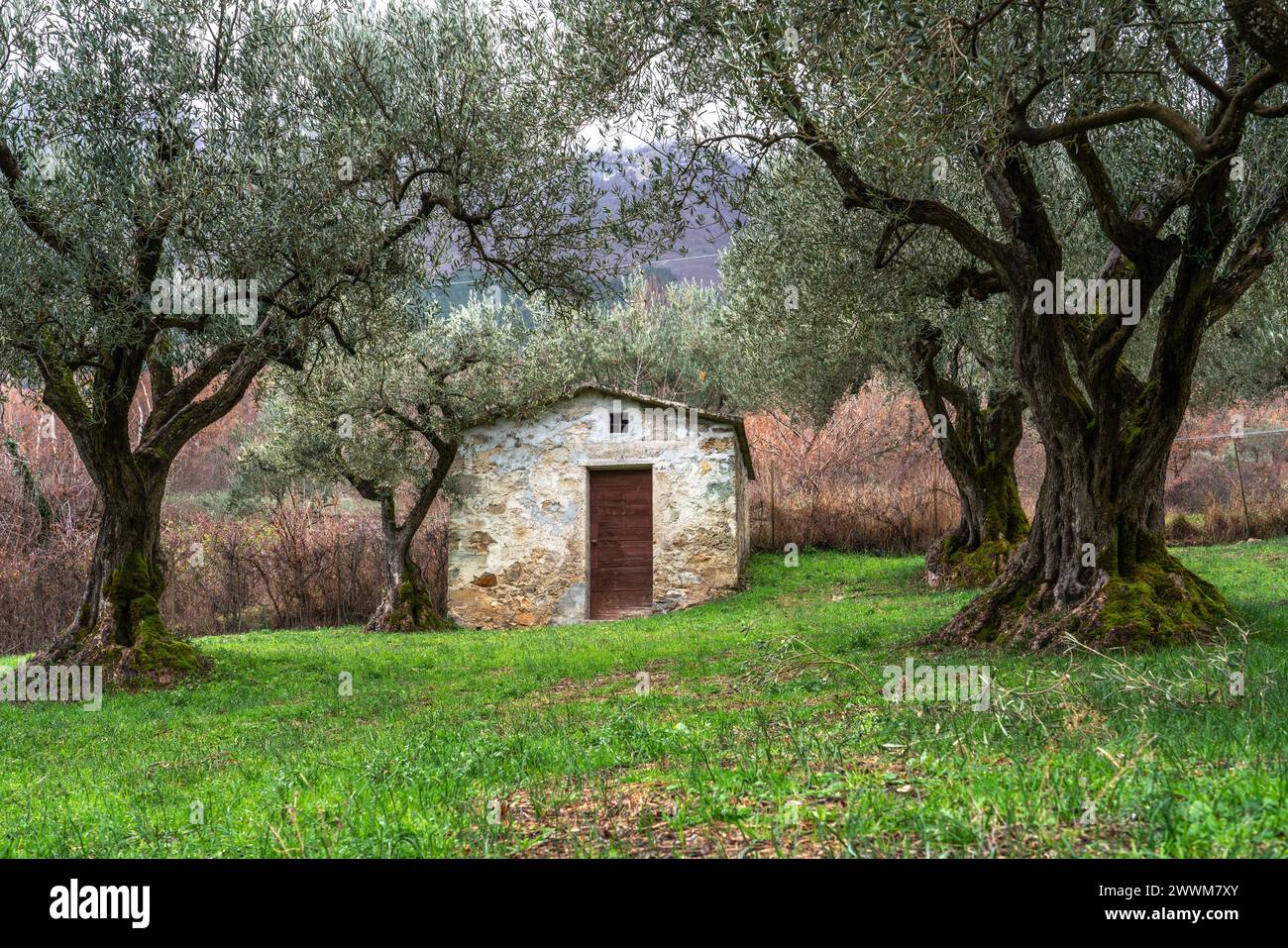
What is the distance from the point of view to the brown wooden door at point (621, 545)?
70.5 feet

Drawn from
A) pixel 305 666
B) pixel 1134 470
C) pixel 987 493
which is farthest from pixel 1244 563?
pixel 305 666

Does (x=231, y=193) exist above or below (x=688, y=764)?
above

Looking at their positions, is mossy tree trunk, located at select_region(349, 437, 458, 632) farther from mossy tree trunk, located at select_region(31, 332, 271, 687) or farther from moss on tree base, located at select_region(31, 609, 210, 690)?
moss on tree base, located at select_region(31, 609, 210, 690)

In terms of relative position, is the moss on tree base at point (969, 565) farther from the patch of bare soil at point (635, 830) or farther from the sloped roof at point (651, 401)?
the patch of bare soil at point (635, 830)

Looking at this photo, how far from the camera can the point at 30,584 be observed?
18906 millimetres

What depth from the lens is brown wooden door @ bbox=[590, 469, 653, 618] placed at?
21.5m

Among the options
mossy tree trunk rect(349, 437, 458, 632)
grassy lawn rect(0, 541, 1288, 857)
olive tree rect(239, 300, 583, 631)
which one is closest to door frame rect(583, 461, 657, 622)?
olive tree rect(239, 300, 583, 631)

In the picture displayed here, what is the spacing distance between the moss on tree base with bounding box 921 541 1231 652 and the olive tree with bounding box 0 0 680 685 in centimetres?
614

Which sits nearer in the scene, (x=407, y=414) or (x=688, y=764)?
(x=688, y=764)

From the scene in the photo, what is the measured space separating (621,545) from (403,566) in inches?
192

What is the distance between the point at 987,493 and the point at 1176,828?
55.9 feet

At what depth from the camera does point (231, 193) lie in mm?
9664

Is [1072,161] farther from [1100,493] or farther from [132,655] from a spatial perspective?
[132,655]

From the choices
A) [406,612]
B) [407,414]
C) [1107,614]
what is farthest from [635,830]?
[406,612]
